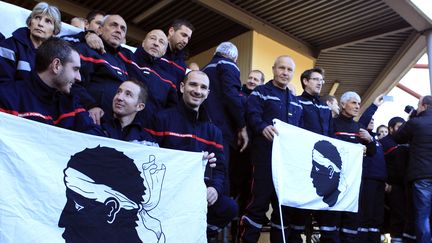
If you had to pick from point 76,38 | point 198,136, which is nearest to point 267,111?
point 198,136

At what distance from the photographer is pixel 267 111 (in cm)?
406

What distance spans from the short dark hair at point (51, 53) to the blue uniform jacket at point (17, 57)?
25cm

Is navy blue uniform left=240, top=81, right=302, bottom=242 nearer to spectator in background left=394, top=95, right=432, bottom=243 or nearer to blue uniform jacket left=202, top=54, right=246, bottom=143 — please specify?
blue uniform jacket left=202, top=54, right=246, bottom=143

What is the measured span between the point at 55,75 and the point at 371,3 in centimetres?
801

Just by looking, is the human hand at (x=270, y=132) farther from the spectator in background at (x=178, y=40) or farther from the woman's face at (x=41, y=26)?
the woman's face at (x=41, y=26)

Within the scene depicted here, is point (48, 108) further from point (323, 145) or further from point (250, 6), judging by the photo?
point (250, 6)

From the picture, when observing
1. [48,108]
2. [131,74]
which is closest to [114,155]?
[48,108]

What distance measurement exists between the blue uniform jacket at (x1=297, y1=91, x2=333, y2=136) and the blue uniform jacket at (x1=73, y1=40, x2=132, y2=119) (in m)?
1.99

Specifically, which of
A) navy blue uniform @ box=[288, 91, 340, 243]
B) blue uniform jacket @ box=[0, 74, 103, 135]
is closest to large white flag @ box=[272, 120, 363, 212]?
navy blue uniform @ box=[288, 91, 340, 243]

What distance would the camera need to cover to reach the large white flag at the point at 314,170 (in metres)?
3.68

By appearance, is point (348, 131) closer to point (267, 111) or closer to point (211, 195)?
point (267, 111)

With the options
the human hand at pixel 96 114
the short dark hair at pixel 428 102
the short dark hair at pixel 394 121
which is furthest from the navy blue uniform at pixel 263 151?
the short dark hair at pixel 394 121

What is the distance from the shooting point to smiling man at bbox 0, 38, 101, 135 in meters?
2.44

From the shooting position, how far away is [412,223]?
4961mm
